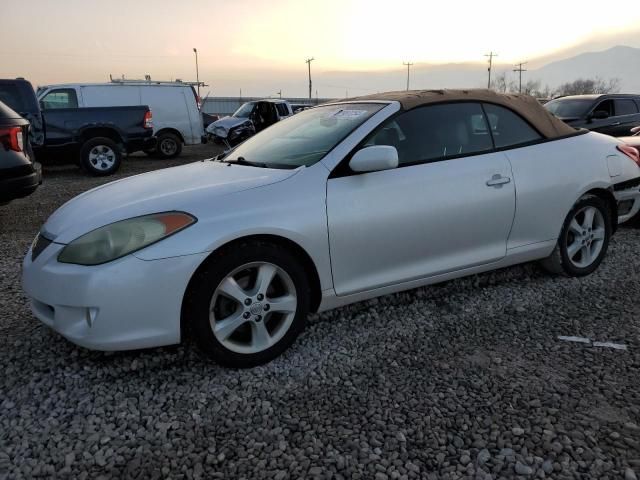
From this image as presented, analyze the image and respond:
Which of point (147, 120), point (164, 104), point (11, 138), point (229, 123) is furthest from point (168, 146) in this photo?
point (11, 138)

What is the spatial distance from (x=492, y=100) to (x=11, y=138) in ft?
14.9

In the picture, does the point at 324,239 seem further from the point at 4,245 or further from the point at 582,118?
the point at 582,118

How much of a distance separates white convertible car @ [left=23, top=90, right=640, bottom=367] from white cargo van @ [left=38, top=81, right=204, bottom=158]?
1081 centimetres

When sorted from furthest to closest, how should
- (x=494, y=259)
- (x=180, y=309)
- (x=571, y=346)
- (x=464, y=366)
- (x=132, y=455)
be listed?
(x=494, y=259) → (x=571, y=346) → (x=464, y=366) → (x=180, y=309) → (x=132, y=455)

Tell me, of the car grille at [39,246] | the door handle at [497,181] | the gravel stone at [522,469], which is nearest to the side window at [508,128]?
the door handle at [497,181]

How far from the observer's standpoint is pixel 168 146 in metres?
14.3

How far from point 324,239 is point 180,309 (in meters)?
0.85

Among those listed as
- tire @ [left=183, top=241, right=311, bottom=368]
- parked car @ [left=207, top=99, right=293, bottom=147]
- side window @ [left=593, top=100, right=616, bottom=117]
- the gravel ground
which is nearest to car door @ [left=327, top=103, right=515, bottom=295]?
tire @ [left=183, top=241, right=311, bottom=368]

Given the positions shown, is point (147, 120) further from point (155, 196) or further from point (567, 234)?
point (567, 234)

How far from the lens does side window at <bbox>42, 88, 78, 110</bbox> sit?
12305 millimetres

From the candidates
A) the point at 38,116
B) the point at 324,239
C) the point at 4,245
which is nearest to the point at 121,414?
the point at 324,239

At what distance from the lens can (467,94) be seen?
146 inches

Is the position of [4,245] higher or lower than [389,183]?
lower

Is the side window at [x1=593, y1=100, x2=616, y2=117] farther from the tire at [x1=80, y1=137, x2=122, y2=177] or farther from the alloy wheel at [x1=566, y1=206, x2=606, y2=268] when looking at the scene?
the tire at [x1=80, y1=137, x2=122, y2=177]
